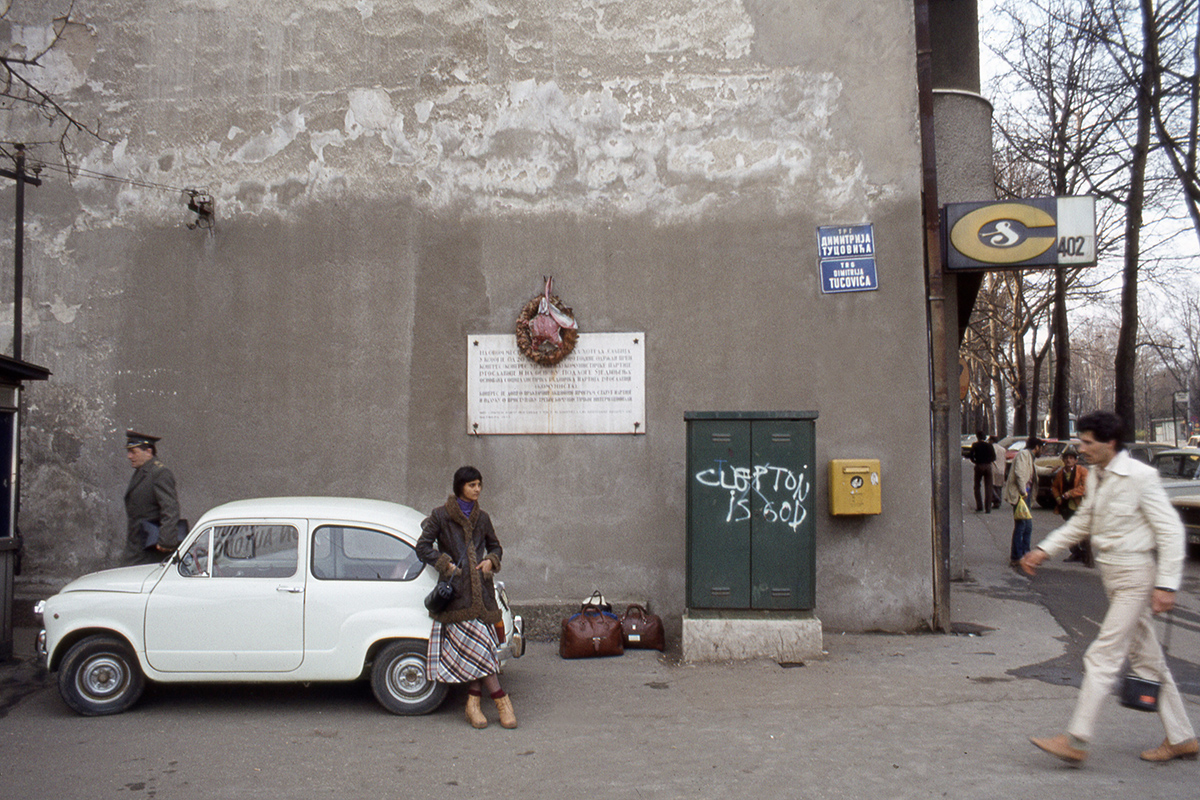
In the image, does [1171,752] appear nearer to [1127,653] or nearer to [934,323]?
[1127,653]

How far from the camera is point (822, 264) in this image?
8359mm

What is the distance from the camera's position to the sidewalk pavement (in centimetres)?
479

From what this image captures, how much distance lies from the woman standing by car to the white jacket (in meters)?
3.34

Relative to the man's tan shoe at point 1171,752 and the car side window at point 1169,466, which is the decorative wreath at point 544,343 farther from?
the car side window at point 1169,466

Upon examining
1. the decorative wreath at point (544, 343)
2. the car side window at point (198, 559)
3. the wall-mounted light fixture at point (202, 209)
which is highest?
the wall-mounted light fixture at point (202, 209)

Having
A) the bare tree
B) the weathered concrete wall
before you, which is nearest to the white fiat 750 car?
the weathered concrete wall

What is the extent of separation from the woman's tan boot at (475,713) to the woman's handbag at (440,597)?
61 cm

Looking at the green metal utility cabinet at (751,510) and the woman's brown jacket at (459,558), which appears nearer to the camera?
the woman's brown jacket at (459,558)

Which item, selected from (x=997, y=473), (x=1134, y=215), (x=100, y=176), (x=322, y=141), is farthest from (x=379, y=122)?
(x=1134, y=215)

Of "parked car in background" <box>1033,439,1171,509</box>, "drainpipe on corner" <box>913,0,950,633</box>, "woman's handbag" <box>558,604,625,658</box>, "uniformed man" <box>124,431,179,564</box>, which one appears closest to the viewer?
"uniformed man" <box>124,431,179,564</box>

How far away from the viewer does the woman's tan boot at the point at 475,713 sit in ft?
18.9

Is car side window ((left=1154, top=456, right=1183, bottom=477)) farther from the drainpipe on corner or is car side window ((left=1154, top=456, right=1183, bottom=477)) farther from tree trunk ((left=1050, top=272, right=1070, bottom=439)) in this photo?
tree trunk ((left=1050, top=272, right=1070, bottom=439))

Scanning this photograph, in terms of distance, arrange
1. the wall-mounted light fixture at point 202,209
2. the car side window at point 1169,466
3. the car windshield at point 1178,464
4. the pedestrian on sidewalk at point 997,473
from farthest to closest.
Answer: the pedestrian on sidewalk at point 997,473 < the car side window at point 1169,466 < the car windshield at point 1178,464 < the wall-mounted light fixture at point 202,209

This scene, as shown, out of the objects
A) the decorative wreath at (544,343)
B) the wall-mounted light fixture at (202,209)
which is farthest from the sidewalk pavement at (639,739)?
the wall-mounted light fixture at (202,209)
